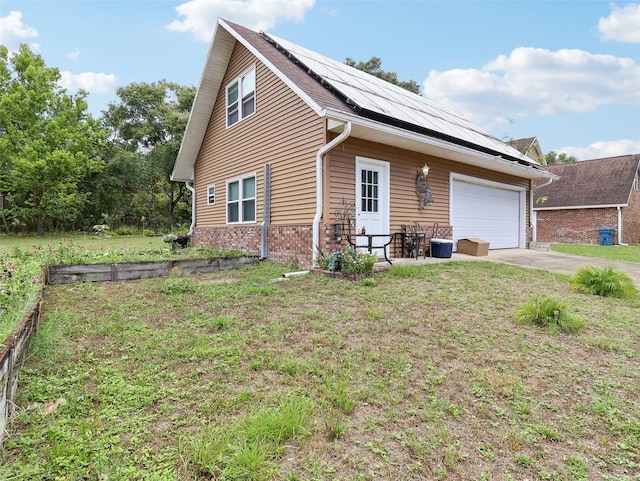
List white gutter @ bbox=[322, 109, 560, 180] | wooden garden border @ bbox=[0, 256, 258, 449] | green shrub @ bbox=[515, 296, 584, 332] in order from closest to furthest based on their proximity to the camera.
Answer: wooden garden border @ bbox=[0, 256, 258, 449] < green shrub @ bbox=[515, 296, 584, 332] < white gutter @ bbox=[322, 109, 560, 180]

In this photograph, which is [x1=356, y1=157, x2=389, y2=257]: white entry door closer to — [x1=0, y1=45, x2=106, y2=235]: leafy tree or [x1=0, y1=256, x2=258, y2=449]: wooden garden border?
[x1=0, y1=256, x2=258, y2=449]: wooden garden border

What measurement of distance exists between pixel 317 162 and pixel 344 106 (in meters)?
1.13

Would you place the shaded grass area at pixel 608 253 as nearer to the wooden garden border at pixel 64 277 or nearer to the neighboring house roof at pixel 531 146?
the wooden garden border at pixel 64 277

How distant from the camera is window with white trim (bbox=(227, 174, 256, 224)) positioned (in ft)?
29.2

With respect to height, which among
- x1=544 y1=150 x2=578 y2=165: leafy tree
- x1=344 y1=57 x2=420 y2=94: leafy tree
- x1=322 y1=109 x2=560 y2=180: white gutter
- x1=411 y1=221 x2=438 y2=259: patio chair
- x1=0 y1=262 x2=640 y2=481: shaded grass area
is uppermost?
x1=344 y1=57 x2=420 y2=94: leafy tree

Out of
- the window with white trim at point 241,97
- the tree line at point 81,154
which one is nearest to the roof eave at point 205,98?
the window with white trim at point 241,97

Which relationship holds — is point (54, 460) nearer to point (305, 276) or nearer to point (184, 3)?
point (305, 276)

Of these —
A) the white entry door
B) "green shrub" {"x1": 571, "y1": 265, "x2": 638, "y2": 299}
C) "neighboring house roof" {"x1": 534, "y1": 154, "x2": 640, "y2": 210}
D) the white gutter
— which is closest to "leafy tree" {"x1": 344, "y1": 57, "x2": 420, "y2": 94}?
"neighboring house roof" {"x1": 534, "y1": 154, "x2": 640, "y2": 210}

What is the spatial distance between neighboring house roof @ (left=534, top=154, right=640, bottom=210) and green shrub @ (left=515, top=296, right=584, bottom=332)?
54.8ft

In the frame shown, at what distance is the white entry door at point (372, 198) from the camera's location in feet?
23.2

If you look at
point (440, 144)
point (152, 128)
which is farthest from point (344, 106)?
point (152, 128)

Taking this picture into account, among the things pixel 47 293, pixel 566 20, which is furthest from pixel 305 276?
pixel 566 20

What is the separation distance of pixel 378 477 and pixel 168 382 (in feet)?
4.91

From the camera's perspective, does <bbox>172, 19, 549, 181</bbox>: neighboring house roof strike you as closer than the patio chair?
Yes
